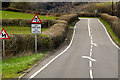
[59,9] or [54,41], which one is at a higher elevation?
[59,9]

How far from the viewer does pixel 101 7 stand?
330 ft

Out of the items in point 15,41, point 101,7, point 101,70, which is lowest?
point 101,70

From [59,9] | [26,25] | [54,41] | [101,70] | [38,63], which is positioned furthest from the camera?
[59,9]

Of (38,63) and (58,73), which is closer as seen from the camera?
(58,73)

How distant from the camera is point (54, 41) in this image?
83.6 ft

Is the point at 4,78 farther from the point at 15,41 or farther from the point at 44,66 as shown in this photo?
the point at 15,41

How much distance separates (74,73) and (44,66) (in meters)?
3.13

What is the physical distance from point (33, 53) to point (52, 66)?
606cm

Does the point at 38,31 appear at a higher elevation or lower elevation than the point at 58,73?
higher

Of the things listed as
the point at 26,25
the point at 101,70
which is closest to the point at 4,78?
the point at 101,70

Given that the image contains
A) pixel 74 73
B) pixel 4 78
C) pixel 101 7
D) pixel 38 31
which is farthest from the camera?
pixel 101 7

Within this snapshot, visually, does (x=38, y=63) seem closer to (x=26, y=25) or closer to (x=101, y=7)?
(x=26, y=25)

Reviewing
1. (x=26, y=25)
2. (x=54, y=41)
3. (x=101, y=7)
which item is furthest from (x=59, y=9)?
(x=54, y=41)

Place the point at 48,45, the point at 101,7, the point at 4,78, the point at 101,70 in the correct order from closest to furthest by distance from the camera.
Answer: the point at 4,78 → the point at 101,70 → the point at 48,45 → the point at 101,7
